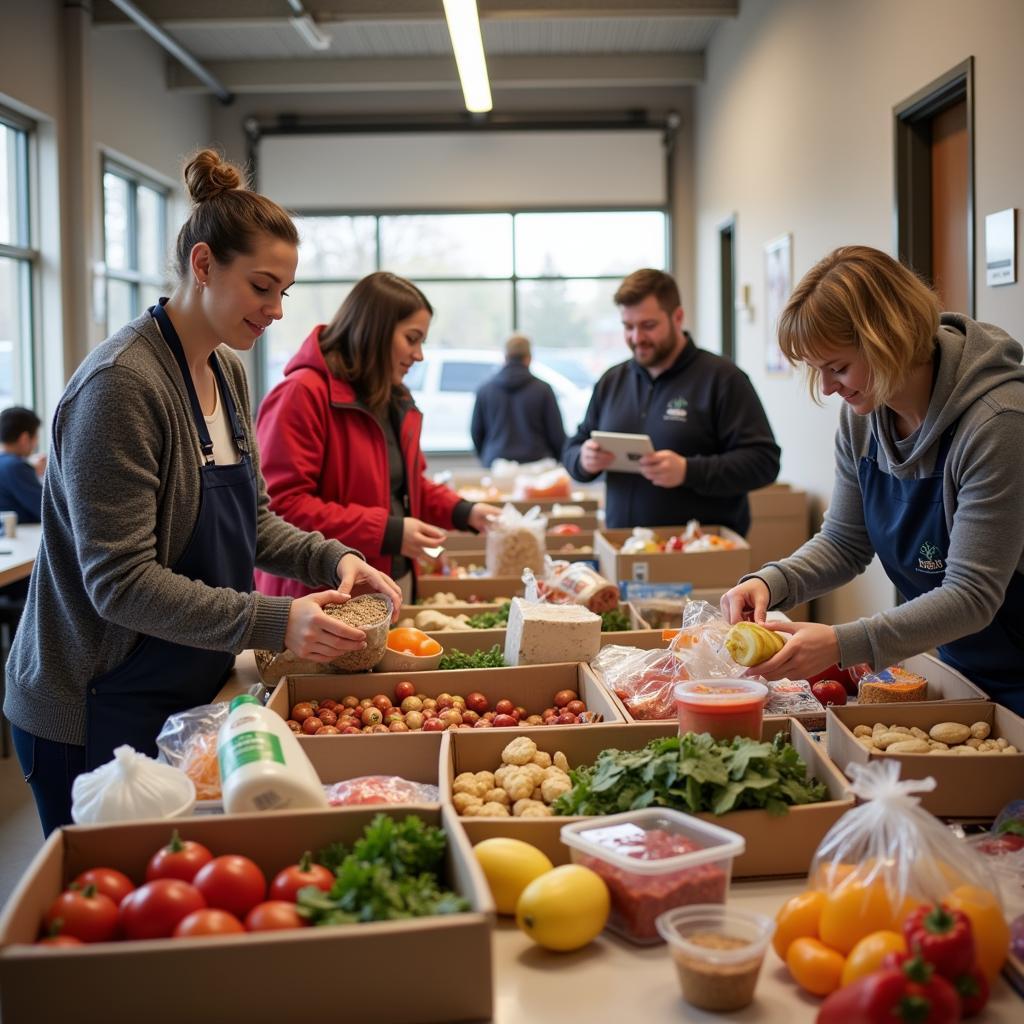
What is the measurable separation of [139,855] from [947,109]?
4.61 metres

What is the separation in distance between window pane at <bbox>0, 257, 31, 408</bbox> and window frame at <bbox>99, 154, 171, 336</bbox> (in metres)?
0.65

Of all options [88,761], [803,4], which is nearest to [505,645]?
[88,761]

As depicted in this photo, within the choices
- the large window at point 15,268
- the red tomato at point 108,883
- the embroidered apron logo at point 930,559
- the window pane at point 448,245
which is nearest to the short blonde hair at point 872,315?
the embroidered apron logo at point 930,559

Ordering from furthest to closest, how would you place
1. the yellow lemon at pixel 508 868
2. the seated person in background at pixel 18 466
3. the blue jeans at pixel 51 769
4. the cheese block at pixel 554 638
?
the seated person in background at pixel 18 466
the cheese block at pixel 554 638
the blue jeans at pixel 51 769
the yellow lemon at pixel 508 868

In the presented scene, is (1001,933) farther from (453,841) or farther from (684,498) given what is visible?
(684,498)

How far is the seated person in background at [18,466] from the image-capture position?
6180mm

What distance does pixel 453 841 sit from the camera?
4.82ft

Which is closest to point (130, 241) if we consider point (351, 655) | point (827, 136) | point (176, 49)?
point (176, 49)

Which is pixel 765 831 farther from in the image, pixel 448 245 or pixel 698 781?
pixel 448 245

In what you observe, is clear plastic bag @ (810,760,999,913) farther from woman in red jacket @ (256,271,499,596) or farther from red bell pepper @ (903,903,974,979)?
woman in red jacket @ (256,271,499,596)

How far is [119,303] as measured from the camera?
9602mm

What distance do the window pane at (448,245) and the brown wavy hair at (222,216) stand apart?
29.7ft

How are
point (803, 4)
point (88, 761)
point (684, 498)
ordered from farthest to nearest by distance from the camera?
point (803, 4) → point (684, 498) → point (88, 761)

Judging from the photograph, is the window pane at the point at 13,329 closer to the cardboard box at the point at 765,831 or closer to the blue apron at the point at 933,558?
the blue apron at the point at 933,558
